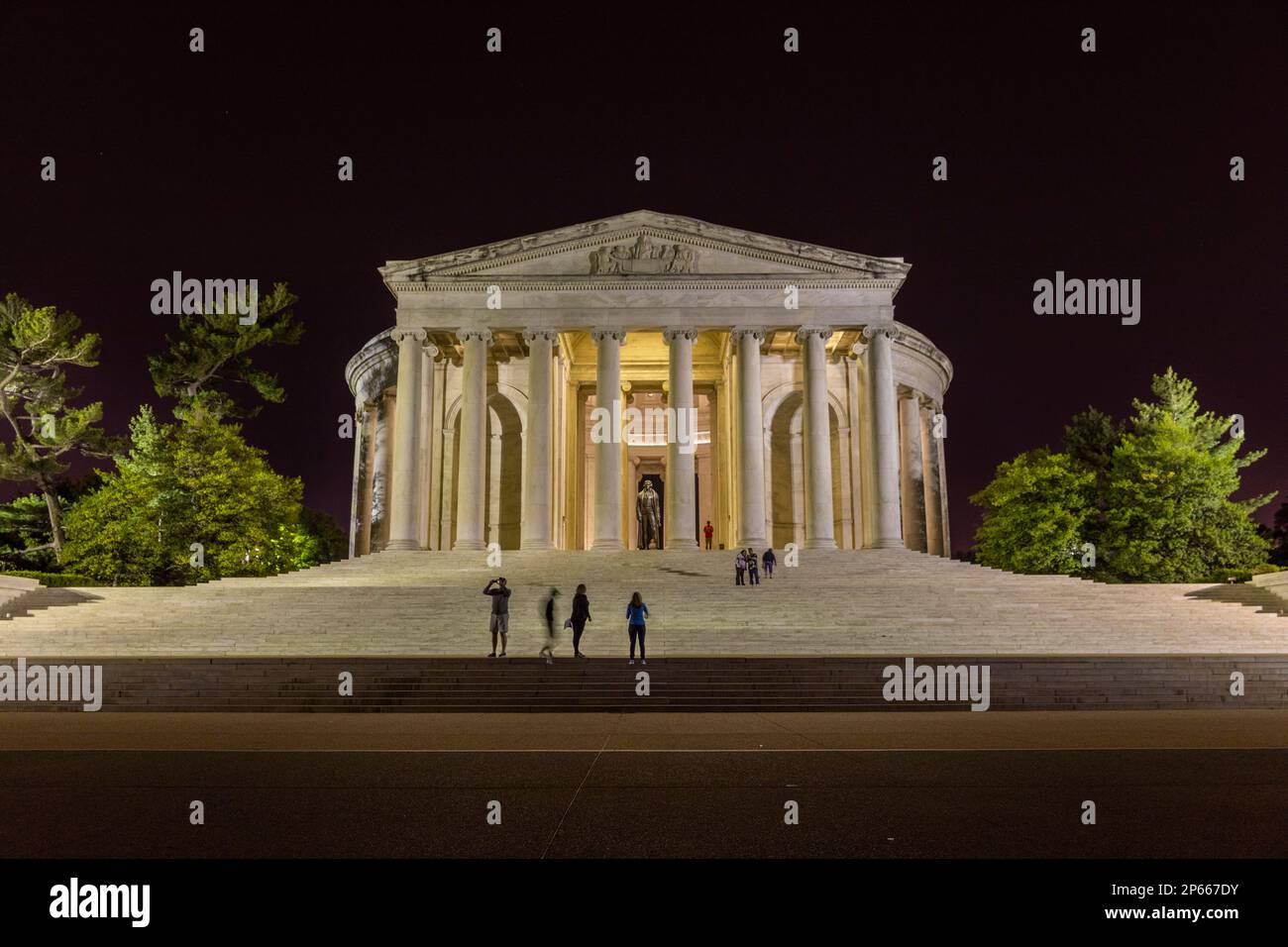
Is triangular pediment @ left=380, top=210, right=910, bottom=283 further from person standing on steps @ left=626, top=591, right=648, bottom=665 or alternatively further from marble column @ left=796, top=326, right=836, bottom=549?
person standing on steps @ left=626, top=591, right=648, bottom=665

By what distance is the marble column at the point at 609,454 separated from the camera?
163 ft

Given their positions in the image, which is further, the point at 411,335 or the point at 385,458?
the point at 385,458

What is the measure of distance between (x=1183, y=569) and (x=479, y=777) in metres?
57.1

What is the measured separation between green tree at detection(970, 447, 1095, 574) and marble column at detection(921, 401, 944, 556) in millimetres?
4191

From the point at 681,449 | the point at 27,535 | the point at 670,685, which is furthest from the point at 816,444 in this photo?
the point at 27,535

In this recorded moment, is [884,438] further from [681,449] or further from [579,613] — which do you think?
[579,613]

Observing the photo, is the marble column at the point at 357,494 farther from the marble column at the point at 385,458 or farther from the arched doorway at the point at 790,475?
the arched doorway at the point at 790,475

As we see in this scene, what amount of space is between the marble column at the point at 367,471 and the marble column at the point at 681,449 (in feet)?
91.2

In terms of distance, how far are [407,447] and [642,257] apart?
55.9ft

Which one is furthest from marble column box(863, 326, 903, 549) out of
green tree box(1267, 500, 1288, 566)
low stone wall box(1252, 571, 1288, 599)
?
green tree box(1267, 500, 1288, 566)

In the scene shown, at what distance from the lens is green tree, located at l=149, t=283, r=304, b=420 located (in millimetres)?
62625

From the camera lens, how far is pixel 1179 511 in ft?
185

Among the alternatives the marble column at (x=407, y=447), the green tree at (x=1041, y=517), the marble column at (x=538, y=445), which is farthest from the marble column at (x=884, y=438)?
the marble column at (x=407, y=447)
